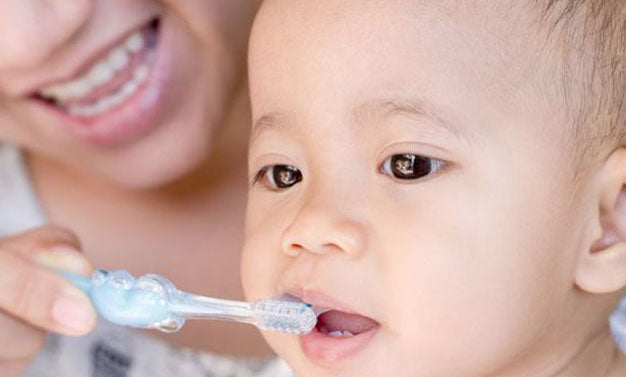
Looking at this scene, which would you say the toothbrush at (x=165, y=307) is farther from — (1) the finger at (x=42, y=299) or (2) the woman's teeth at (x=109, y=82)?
(2) the woman's teeth at (x=109, y=82)

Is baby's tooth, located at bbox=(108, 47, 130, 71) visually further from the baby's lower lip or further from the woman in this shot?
the baby's lower lip

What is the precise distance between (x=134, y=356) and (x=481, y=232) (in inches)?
32.8

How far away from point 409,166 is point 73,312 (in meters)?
0.41

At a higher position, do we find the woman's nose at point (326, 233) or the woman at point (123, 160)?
the woman at point (123, 160)

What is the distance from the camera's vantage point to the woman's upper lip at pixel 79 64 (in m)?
1.66

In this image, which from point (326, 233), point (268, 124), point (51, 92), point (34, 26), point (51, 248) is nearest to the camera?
point (326, 233)

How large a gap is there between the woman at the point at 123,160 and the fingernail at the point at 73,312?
0.17 feet

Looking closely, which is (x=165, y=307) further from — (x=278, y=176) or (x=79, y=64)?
(x=79, y=64)

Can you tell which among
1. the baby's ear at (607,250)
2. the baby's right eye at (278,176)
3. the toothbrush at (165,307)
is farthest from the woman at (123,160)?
the baby's ear at (607,250)

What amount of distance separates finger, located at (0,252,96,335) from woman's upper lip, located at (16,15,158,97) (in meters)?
0.37

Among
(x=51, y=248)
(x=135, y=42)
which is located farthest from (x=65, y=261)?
(x=135, y=42)

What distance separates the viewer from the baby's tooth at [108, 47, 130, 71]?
172 centimetres

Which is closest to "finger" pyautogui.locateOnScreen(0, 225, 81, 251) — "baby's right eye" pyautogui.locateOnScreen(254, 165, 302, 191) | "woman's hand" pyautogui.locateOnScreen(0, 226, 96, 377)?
"woman's hand" pyautogui.locateOnScreen(0, 226, 96, 377)

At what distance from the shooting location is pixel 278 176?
1321 mm
